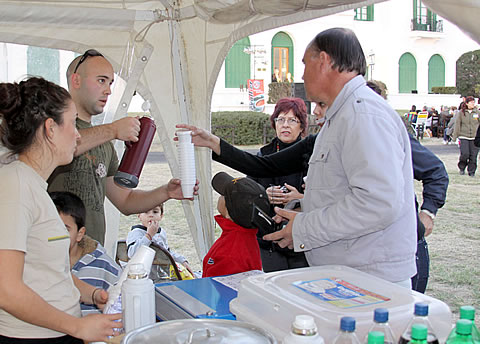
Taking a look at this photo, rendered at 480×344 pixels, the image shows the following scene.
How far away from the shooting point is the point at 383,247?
1.77 m

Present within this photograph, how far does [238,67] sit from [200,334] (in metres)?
22.4

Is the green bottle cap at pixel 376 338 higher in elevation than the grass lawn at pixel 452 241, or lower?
higher

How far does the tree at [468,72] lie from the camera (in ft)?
93.2

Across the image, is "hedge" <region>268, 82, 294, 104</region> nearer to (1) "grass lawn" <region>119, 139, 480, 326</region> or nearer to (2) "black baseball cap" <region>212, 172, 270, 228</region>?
(1) "grass lawn" <region>119, 139, 480, 326</region>

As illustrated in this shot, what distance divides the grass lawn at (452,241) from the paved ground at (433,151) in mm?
2804

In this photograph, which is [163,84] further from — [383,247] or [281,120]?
[383,247]

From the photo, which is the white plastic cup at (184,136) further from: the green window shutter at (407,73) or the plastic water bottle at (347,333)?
the green window shutter at (407,73)

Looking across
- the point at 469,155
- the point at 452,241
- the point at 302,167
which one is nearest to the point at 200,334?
the point at 302,167

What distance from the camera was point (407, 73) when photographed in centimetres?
2744

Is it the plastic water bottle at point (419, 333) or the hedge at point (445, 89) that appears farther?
the hedge at point (445, 89)

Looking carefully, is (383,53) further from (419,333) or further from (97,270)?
(419,333)

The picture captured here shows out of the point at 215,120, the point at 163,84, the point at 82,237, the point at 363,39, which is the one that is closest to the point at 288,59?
the point at 363,39

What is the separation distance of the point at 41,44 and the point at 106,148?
4.20 feet

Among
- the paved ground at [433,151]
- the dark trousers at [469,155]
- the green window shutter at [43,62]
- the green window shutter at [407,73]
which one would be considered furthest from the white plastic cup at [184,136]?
the green window shutter at [407,73]
